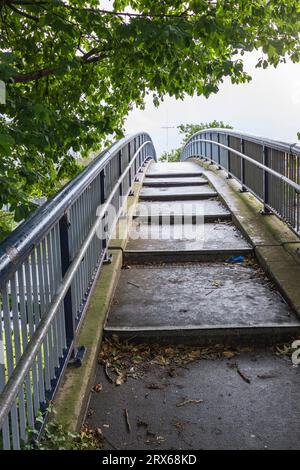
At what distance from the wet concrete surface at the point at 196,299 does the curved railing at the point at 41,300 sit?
48cm

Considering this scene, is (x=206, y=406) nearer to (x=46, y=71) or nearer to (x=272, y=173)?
(x=272, y=173)

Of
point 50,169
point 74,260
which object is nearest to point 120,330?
point 74,260

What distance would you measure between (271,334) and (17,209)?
2.58m

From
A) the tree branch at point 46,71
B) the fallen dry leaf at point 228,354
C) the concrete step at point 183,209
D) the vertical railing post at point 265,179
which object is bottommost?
the fallen dry leaf at point 228,354

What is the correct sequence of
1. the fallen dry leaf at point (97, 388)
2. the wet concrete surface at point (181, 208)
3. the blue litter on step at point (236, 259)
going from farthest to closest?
the wet concrete surface at point (181, 208)
the blue litter on step at point (236, 259)
the fallen dry leaf at point (97, 388)

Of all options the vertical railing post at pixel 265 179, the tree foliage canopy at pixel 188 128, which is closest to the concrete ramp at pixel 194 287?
the vertical railing post at pixel 265 179

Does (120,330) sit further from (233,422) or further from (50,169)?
(50,169)

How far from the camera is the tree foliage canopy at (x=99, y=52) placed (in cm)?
534

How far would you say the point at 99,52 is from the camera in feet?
23.7

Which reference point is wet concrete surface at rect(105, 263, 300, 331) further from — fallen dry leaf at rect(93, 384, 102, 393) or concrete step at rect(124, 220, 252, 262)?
fallen dry leaf at rect(93, 384, 102, 393)

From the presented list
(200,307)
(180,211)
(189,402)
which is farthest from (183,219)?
(189,402)

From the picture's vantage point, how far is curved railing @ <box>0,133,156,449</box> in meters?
2.12

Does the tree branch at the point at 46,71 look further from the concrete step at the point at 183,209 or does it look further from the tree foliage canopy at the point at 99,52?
the concrete step at the point at 183,209
